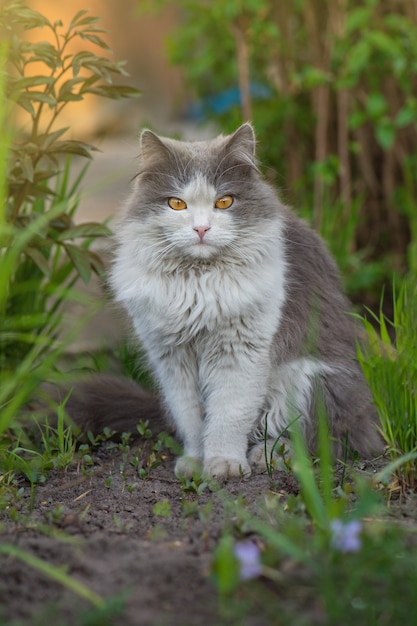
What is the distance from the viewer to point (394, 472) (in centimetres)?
246

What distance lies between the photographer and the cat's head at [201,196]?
2836mm

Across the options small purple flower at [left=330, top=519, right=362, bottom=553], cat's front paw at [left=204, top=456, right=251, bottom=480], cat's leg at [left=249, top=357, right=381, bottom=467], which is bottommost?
cat's front paw at [left=204, top=456, right=251, bottom=480]

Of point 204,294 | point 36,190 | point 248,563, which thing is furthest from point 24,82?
point 248,563

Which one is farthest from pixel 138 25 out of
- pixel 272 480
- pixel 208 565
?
pixel 208 565

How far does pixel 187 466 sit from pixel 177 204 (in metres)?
0.94

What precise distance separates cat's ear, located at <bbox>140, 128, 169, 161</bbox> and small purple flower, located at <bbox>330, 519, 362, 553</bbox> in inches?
66.3

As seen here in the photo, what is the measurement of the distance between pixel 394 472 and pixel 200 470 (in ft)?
2.46

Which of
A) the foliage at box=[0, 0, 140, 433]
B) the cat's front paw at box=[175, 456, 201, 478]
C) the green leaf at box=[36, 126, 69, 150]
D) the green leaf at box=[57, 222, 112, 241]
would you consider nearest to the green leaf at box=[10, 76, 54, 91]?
the foliage at box=[0, 0, 140, 433]

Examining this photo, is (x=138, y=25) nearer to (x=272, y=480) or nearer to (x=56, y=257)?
(x=56, y=257)

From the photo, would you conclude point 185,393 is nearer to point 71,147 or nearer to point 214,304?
point 214,304

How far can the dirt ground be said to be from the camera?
167 centimetres

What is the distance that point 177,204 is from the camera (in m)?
2.89

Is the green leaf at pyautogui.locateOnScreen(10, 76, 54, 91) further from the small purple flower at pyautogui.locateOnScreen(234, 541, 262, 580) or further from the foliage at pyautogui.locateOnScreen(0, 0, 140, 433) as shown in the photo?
the small purple flower at pyautogui.locateOnScreen(234, 541, 262, 580)

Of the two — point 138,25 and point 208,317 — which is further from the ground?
point 138,25
